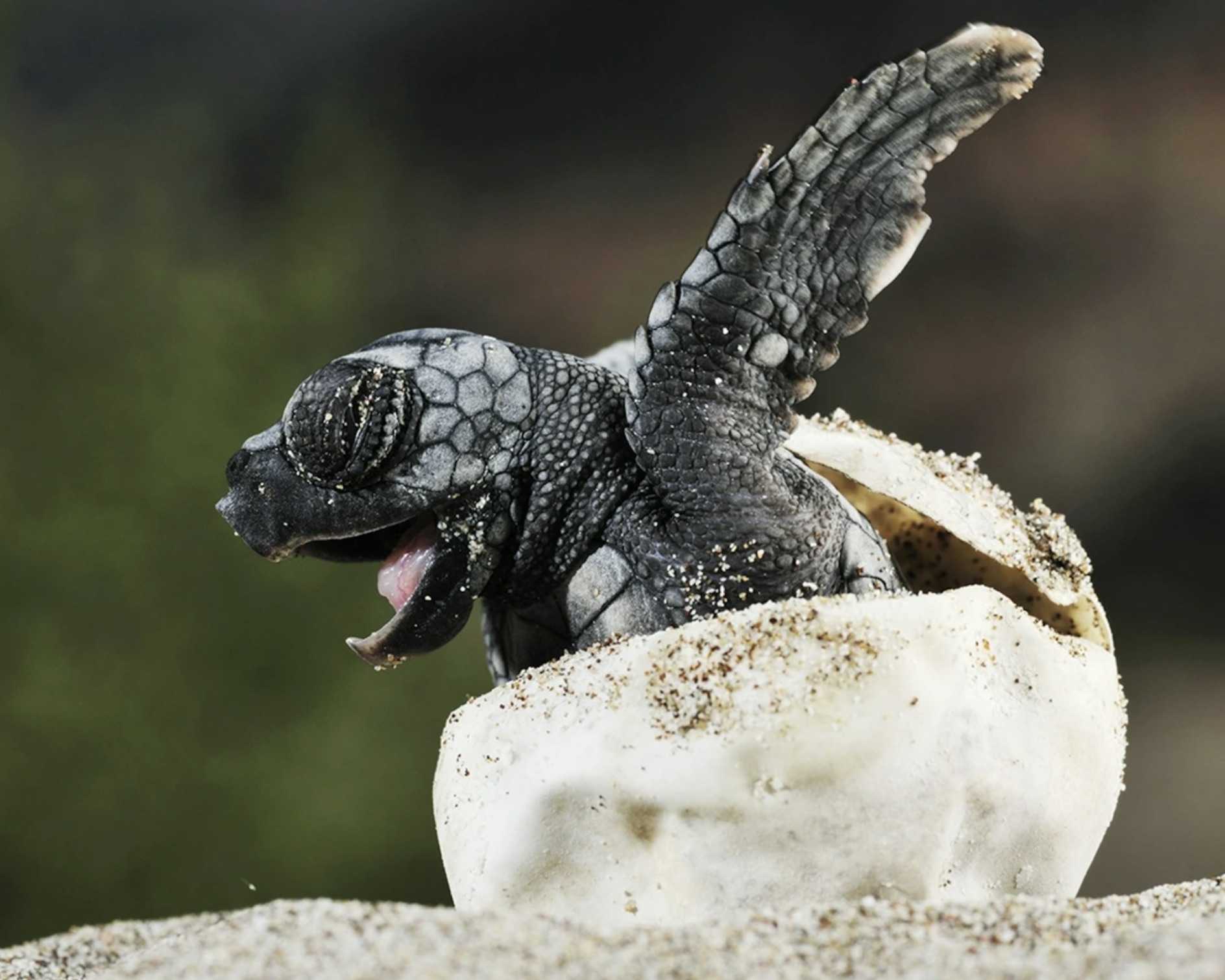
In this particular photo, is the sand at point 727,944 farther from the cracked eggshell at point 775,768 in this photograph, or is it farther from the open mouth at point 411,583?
the open mouth at point 411,583

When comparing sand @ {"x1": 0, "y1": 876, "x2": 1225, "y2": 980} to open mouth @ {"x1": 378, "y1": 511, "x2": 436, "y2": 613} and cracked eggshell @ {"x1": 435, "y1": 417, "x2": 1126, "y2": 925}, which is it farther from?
open mouth @ {"x1": 378, "y1": 511, "x2": 436, "y2": 613}

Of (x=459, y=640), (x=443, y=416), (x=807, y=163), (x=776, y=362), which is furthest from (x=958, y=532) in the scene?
(x=459, y=640)

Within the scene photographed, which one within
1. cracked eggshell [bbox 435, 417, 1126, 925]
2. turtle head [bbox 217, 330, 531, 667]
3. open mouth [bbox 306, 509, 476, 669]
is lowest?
cracked eggshell [bbox 435, 417, 1126, 925]

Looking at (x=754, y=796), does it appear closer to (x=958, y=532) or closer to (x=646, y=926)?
(x=646, y=926)

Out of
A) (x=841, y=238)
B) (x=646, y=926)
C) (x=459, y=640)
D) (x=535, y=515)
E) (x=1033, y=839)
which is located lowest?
(x=459, y=640)

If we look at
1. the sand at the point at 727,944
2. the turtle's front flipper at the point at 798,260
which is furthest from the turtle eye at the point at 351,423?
the sand at the point at 727,944

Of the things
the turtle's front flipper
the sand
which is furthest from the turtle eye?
the sand

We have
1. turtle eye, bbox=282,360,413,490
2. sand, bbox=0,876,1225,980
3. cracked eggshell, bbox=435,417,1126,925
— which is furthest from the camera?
turtle eye, bbox=282,360,413,490
